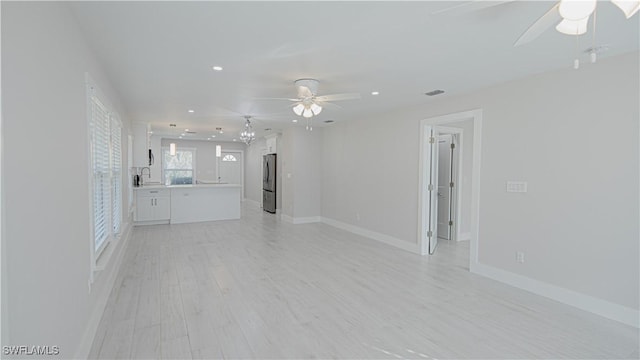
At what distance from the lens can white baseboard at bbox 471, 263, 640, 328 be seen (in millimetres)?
2908

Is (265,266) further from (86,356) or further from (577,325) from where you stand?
(577,325)

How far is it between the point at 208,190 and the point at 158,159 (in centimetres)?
312

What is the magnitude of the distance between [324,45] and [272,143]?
699cm

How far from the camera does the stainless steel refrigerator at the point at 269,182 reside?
9.49 m

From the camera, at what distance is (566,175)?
11.0ft

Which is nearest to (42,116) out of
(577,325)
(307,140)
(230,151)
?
(577,325)

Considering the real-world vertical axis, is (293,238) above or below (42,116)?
below

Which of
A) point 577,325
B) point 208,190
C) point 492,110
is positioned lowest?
point 577,325

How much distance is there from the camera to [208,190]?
8.20 m

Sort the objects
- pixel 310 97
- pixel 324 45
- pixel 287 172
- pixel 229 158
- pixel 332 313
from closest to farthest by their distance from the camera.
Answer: pixel 324 45 → pixel 332 313 → pixel 310 97 → pixel 287 172 → pixel 229 158

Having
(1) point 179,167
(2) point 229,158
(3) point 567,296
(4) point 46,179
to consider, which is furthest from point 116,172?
(2) point 229,158

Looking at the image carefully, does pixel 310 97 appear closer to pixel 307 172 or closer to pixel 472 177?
pixel 472 177

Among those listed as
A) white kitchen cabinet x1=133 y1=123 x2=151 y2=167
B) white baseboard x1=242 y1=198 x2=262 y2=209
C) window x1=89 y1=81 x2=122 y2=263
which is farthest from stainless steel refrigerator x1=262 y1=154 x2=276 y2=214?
window x1=89 y1=81 x2=122 y2=263

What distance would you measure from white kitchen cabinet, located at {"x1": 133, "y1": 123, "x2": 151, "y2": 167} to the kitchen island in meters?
0.67
